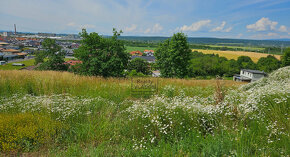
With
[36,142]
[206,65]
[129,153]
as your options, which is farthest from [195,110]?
[206,65]

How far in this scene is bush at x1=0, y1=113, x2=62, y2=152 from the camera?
3394 millimetres

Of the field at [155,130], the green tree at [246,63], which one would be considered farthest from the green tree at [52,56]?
the green tree at [246,63]

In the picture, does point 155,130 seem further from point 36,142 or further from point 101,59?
point 101,59

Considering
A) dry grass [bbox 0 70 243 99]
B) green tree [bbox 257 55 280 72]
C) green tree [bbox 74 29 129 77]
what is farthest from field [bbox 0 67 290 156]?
green tree [bbox 257 55 280 72]

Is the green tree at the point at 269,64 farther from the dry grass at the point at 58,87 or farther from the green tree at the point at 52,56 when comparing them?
the dry grass at the point at 58,87

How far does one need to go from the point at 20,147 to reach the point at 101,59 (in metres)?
8.67

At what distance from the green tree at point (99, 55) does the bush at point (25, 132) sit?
7.48 m

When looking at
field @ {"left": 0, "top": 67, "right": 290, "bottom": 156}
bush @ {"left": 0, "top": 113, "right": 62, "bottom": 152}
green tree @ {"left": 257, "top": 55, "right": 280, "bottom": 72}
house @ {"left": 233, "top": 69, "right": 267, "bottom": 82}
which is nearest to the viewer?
field @ {"left": 0, "top": 67, "right": 290, "bottom": 156}

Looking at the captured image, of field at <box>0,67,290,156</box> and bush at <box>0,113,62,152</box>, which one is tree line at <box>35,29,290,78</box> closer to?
field at <box>0,67,290,156</box>

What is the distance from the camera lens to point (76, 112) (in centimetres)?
447

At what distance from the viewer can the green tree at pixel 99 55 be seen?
37.0 ft

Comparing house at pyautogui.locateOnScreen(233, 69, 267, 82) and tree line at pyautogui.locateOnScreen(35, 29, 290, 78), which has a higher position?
tree line at pyautogui.locateOnScreen(35, 29, 290, 78)

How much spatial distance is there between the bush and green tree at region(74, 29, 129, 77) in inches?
294

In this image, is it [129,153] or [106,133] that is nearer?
[129,153]
